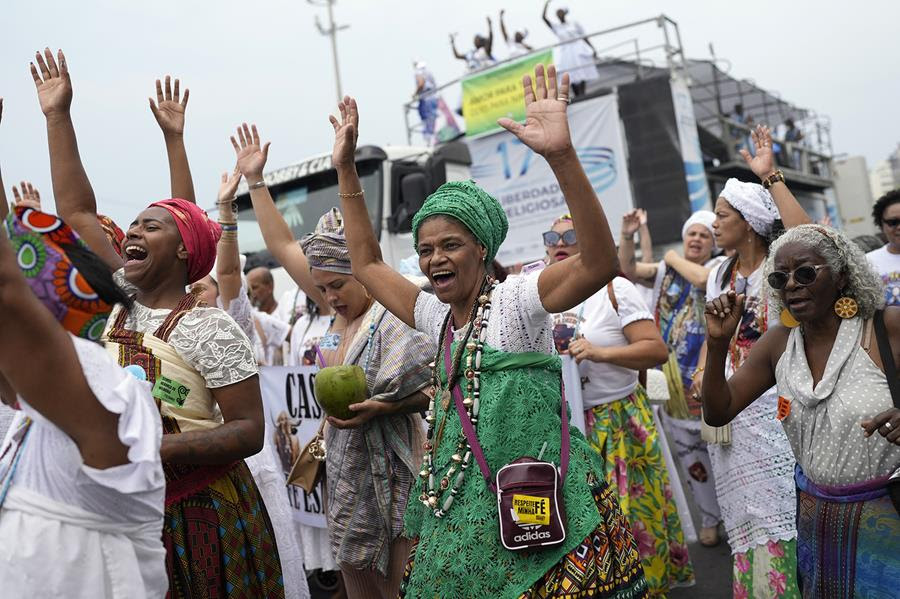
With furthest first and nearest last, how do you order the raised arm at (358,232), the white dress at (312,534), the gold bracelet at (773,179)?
the white dress at (312,534) → the gold bracelet at (773,179) → the raised arm at (358,232)

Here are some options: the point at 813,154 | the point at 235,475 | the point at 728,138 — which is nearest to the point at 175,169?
the point at 235,475

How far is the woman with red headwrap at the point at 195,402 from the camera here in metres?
2.79

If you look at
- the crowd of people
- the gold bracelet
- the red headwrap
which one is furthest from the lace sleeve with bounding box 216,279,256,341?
the gold bracelet

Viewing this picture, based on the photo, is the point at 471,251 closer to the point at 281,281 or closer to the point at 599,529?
the point at 599,529

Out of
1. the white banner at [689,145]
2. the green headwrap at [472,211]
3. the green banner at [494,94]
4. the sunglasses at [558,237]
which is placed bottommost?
the green headwrap at [472,211]

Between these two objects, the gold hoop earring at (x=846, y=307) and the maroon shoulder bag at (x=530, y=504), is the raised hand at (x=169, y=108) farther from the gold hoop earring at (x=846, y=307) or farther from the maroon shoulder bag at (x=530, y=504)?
the gold hoop earring at (x=846, y=307)

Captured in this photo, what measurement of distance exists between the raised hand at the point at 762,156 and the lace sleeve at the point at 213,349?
274 cm

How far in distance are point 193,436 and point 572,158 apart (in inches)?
56.3

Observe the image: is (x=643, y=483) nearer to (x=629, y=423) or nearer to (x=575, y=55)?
(x=629, y=423)

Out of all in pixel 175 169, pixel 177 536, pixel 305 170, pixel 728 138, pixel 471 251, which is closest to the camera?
pixel 177 536

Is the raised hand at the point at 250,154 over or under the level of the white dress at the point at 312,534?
over

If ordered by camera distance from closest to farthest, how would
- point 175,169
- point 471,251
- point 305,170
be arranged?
point 471,251, point 175,169, point 305,170

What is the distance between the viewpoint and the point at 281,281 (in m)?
10.3

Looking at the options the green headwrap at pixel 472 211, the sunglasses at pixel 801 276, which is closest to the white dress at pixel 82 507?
the green headwrap at pixel 472 211
